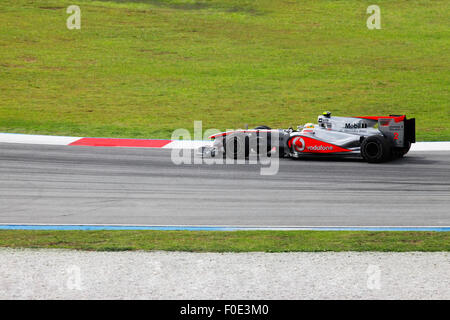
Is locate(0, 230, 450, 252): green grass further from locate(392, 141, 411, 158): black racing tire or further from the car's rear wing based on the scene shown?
locate(392, 141, 411, 158): black racing tire

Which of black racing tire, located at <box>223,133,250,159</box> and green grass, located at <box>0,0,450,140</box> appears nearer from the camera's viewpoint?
black racing tire, located at <box>223,133,250,159</box>

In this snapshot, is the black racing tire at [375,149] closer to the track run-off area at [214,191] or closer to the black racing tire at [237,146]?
the track run-off area at [214,191]

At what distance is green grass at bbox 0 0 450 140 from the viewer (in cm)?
2233

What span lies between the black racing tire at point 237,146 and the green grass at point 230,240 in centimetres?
544

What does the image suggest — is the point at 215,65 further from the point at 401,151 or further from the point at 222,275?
the point at 222,275

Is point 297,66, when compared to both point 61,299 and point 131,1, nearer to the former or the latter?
point 131,1

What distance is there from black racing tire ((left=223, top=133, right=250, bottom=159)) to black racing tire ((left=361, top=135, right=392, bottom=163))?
2.66 m

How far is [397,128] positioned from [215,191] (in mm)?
4769

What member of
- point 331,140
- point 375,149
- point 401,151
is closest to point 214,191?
point 331,140

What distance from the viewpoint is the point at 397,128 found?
13.9 metres

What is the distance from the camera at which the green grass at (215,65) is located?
22328mm

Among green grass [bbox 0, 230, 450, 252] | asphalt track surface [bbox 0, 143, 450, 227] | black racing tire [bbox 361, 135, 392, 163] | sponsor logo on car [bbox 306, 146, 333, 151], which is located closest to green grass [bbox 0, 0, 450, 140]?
asphalt track surface [bbox 0, 143, 450, 227]

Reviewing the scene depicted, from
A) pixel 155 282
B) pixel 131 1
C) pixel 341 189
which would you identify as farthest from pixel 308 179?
pixel 131 1
